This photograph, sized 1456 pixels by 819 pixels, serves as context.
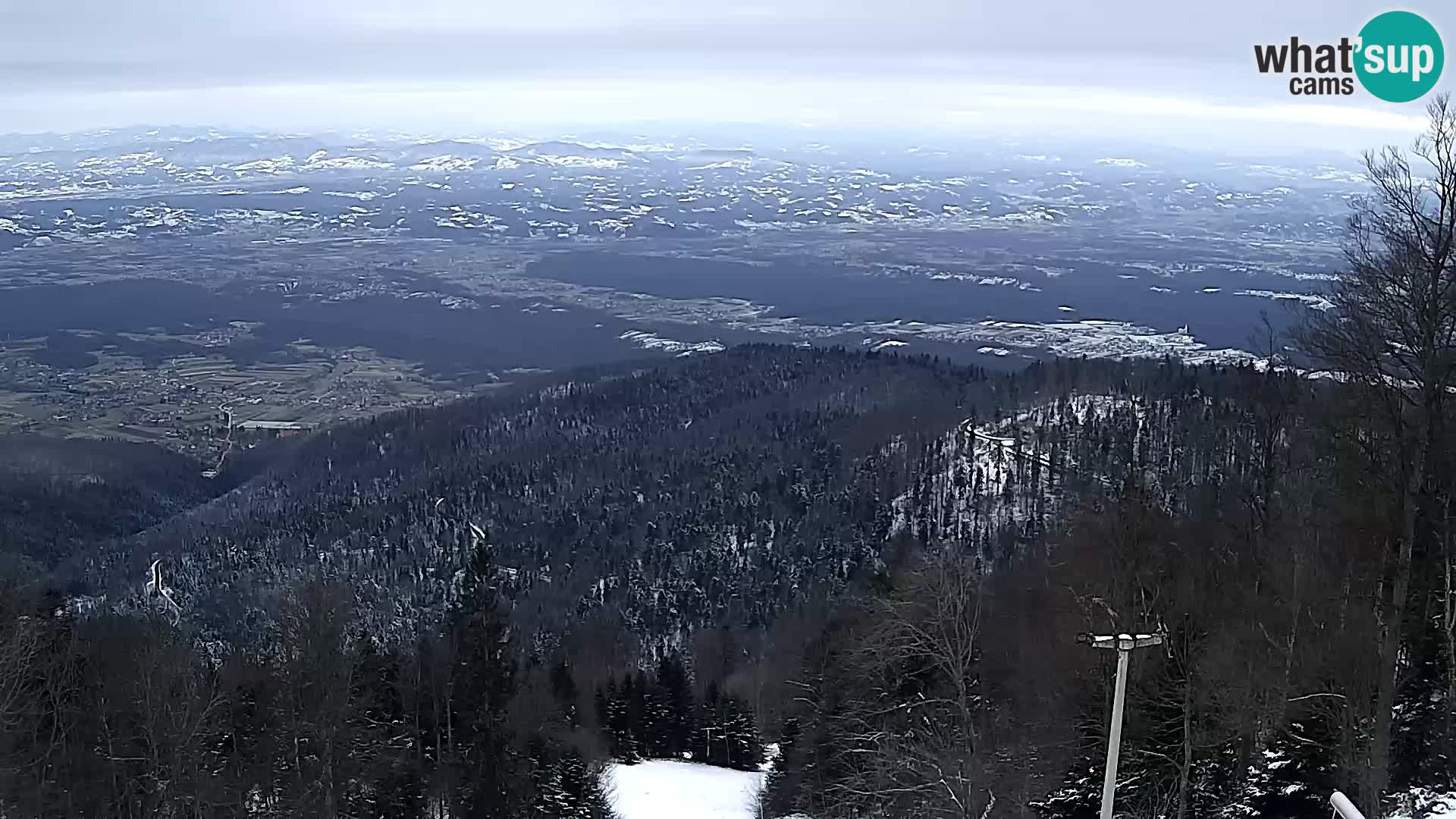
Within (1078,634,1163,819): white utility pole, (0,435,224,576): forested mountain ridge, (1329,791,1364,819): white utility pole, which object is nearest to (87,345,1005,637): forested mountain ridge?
(0,435,224,576): forested mountain ridge

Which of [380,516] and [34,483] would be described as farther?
[34,483]

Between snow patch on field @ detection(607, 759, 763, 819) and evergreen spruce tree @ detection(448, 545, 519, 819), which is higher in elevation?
evergreen spruce tree @ detection(448, 545, 519, 819)

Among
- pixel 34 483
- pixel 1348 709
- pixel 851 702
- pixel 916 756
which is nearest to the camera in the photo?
pixel 1348 709

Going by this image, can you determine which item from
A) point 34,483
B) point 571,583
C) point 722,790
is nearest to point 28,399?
point 34,483

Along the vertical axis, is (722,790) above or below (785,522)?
above

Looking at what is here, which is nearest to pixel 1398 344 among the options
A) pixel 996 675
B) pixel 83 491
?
pixel 996 675

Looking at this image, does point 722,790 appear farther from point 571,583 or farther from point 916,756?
point 571,583

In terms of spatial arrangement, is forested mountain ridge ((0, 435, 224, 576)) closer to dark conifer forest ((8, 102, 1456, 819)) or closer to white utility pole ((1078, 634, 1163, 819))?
dark conifer forest ((8, 102, 1456, 819))

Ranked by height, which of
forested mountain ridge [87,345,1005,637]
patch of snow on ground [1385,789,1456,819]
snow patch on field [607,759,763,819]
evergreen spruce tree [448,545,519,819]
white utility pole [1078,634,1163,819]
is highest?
white utility pole [1078,634,1163,819]

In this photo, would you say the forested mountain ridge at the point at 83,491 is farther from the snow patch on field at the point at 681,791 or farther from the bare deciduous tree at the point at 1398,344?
the bare deciduous tree at the point at 1398,344
